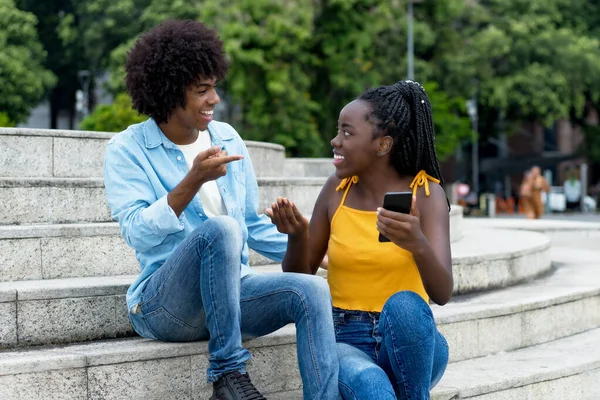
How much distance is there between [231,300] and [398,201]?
0.73 metres

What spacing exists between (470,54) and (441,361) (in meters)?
29.1

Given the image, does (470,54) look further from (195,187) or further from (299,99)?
(195,187)

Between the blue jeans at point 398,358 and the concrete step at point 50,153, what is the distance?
359 cm

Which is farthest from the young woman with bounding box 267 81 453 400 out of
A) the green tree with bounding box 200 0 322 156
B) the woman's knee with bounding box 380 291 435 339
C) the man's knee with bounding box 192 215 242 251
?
the green tree with bounding box 200 0 322 156

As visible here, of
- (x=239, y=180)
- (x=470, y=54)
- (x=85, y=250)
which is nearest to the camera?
(x=239, y=180)

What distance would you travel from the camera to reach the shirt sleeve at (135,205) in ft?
11.9

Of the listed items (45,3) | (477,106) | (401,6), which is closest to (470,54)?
(401,6)

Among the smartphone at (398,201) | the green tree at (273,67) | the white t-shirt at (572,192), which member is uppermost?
the green tree at (273,67)

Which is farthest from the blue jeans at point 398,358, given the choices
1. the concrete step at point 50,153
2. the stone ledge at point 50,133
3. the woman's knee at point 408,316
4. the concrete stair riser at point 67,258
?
the concrete step at point 50,153

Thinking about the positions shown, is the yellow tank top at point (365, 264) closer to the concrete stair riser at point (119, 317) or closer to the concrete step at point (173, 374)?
the concrete step at point (173, 374)

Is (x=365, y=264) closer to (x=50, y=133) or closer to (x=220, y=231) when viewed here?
(x=220, y=231)

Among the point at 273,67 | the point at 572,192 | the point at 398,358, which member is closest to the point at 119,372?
the point at 398,358

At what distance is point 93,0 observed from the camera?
35188 millimetres

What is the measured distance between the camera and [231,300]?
3602mm
